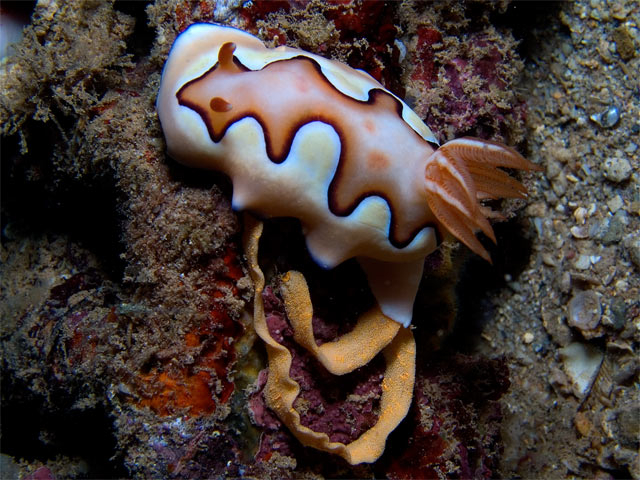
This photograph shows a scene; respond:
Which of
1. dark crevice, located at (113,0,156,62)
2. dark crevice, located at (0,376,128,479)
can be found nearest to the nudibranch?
dark crevice, located at (113,0,156,62)

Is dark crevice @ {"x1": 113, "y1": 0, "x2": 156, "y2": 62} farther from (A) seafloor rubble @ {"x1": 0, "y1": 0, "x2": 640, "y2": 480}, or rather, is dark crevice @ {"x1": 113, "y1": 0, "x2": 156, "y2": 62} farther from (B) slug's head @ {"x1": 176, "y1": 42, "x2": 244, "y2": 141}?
(B) slug's head @ {"x1": 176, "y1": 42, "x2": 244, "y2": 141}

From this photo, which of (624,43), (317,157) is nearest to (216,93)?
(317,157)

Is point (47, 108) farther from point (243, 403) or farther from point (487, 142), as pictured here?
point (487, 142)

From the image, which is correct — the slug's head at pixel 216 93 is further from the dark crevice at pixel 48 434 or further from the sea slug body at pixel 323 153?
the dark crevice at pixel 48 434

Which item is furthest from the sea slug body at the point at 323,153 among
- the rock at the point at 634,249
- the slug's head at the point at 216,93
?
the rock at the point at 634,249

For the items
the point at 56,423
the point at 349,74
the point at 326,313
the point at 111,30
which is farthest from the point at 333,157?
the point at 56,423
